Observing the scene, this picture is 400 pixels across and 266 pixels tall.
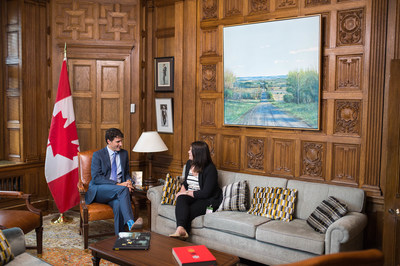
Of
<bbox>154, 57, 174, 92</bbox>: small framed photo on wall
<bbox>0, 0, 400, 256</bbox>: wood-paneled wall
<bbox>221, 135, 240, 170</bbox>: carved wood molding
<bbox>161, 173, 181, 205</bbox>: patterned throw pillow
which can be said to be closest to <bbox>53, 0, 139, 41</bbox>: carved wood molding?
<bbox>0, 0, 400, 256</bbox>: wood-paneled wall

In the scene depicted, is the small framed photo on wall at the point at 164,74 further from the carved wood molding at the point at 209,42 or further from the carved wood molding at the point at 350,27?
the carved wood molding at the point at 350,27

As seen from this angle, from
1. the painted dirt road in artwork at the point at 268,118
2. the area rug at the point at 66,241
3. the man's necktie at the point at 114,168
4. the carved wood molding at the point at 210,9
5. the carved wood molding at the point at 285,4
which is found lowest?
the area rug at the point at 66,241

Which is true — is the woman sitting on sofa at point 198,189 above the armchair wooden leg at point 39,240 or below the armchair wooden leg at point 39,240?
above

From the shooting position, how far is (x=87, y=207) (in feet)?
13.9

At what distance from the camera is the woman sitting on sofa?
4107mm

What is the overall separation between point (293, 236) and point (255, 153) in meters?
1.43

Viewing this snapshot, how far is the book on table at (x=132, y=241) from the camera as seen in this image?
3131 mm

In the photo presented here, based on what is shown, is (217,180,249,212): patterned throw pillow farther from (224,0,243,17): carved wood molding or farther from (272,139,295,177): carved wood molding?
(224,0,243,17): carved wood molding

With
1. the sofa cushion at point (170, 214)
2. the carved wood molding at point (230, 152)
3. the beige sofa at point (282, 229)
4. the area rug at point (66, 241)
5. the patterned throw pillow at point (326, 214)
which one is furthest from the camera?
the carved wood molding at point (230, 152)

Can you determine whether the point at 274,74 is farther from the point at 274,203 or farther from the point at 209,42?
the point at 274,203

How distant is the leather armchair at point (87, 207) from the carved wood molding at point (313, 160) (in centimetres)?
195

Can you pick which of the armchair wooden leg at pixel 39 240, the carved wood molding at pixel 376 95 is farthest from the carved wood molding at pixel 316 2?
the armchair wooden leg at pixel 39 240

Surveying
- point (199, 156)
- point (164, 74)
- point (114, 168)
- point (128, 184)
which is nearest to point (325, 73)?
point (199, 156)

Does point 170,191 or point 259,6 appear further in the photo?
point 259,6
